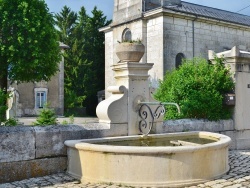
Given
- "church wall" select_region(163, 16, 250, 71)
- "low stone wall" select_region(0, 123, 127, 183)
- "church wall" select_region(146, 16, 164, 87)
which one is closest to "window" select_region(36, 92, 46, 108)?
"church wall" select_region(146, 16, 164, 87)

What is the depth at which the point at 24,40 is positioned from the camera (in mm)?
19453

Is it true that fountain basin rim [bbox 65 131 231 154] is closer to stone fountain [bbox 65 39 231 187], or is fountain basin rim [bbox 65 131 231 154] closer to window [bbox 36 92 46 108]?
stone fountain [bbox 65 39 231 187]

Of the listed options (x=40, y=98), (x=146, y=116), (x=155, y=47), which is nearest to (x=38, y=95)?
(x=40, y=98)

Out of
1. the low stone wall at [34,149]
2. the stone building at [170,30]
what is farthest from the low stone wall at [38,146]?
the stone building at [170,30]

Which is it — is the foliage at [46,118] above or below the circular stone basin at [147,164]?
above

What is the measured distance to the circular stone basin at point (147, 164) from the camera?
501cm

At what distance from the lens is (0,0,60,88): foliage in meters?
19.3

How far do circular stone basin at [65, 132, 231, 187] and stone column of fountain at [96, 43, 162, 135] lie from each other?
1.15 m

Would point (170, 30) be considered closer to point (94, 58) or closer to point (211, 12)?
point (211, 12)

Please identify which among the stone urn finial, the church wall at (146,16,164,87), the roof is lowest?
the stone urn finial

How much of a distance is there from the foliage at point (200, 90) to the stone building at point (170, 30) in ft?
30.0

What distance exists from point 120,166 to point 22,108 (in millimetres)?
24849

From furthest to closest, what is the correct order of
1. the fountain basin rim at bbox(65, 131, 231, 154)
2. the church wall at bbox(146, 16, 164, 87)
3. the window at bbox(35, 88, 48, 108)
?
1. the window at bbox(35, 88, 48, 108)
2. the church wall at bbox(146, 16, 164, 87)
3. the fountain basin rim at bbox(65, 131, 231, 154)

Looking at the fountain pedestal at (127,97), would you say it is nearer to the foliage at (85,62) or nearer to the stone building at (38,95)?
the stone building at (38,95)
